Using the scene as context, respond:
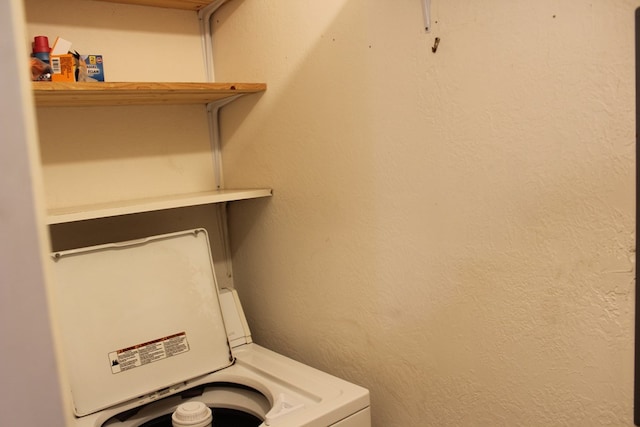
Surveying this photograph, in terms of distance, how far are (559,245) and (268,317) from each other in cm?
106

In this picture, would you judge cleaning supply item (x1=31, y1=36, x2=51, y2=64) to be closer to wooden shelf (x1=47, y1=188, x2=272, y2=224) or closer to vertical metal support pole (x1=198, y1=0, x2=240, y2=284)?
wooden shelf (x1=47, y1=188, x2=272, y2=224)

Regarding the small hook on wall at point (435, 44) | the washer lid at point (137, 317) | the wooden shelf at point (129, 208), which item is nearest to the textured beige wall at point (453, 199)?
the small hook on wall at point (435, 44)

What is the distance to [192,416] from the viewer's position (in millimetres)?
1225

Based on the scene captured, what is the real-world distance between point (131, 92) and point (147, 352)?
0.74m

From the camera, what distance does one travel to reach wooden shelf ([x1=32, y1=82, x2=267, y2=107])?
1.26 metres

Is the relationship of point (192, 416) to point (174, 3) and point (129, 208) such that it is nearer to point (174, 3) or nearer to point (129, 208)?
point (129, 208)

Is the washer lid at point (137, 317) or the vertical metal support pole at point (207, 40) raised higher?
the vertical metal support pole at point (207, 40)

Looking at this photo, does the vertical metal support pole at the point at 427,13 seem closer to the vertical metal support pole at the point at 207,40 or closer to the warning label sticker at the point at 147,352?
the vertical metal support pole at the point at 207,40

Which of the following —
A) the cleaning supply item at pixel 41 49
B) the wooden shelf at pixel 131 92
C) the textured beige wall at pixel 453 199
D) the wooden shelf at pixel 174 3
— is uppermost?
the wooden shelf at pixel 174 3

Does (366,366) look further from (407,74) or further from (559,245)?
(407,74)

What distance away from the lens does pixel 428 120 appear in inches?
43.9

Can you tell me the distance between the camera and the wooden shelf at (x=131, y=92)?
4.14 feet

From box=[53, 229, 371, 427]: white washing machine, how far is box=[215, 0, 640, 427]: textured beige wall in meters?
0.19

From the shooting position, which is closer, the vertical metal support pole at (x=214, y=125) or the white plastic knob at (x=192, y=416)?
the white plastic knob at (x=192, y=416)
